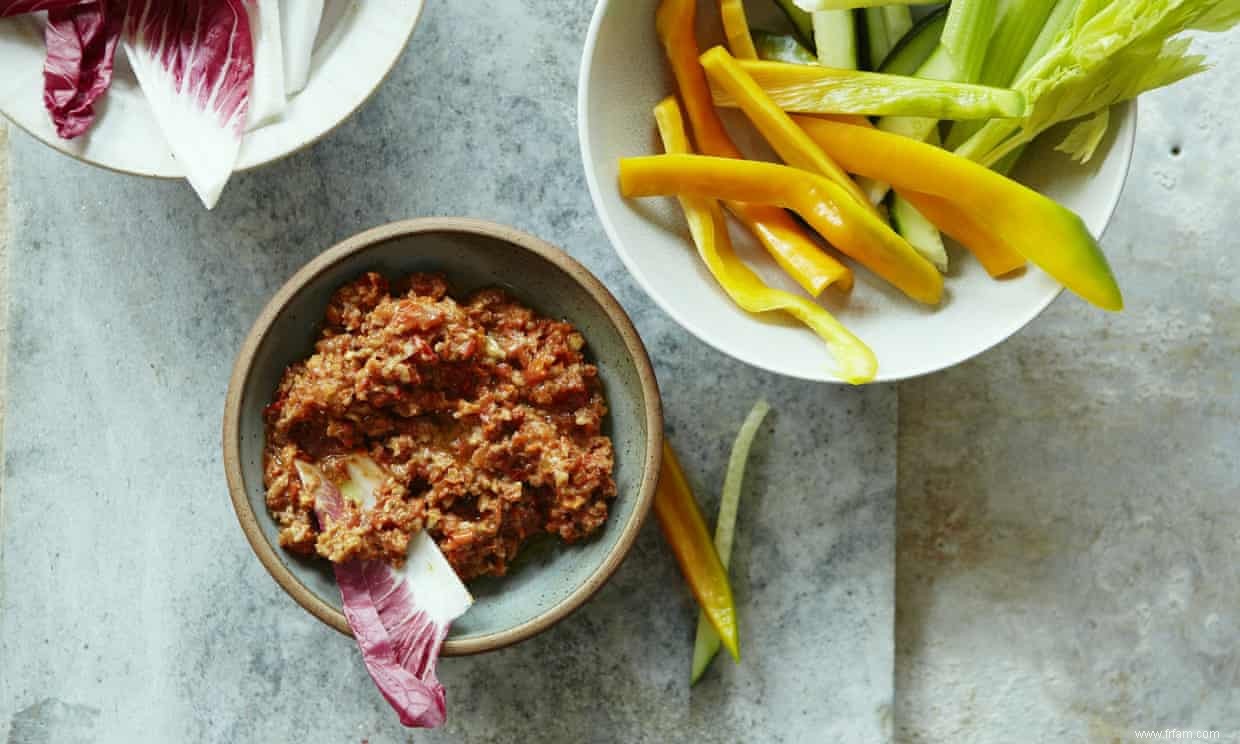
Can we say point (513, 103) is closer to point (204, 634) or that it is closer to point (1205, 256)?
point (204, 634)

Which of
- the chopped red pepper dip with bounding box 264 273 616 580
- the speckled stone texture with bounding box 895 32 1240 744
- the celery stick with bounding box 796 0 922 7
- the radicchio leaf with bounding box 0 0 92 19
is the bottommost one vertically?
the speckled stone texture with bounding box 895 32 1240 744

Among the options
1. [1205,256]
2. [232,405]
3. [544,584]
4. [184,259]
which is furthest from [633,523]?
[1205,256]

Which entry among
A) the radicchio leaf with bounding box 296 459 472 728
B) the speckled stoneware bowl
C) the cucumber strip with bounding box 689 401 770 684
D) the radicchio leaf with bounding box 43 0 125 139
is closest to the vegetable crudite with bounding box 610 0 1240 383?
the speckled stoneware bowl

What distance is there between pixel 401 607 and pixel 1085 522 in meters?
1.46

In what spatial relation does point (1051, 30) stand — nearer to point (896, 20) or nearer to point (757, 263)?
point (896, 20)

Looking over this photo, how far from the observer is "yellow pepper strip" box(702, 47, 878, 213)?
6.05 ft

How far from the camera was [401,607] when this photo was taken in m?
1.94

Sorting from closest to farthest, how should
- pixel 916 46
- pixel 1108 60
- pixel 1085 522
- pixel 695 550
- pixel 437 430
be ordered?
pixel 1108 60
pixel 916 46
pixel 437 430
pixel 695 550
pixel 1085 522

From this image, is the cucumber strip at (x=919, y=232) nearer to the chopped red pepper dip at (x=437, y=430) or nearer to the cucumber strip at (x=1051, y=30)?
the cucumber strip at (x=1051, y=30)

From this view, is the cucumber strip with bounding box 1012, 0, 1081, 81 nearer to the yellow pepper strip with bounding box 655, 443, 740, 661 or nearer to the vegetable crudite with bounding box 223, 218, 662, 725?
the vegetable crudite with bounding box 223, 218, 662, 725

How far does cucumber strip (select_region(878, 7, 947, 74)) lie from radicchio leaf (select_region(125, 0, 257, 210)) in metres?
1.07

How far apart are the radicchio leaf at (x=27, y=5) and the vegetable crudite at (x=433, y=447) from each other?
0.61m

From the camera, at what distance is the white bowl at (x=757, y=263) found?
1.86 metres

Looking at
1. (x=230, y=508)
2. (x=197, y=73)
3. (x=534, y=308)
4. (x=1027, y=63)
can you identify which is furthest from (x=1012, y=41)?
(x=230, y=508)
